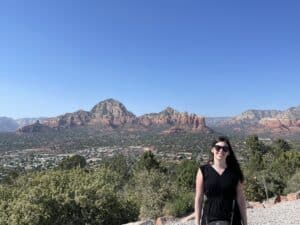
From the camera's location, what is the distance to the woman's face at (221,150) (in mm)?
5664

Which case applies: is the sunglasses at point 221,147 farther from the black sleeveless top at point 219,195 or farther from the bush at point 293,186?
the bush at point 293,186

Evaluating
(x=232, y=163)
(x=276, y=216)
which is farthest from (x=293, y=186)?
(x=232, y=163)

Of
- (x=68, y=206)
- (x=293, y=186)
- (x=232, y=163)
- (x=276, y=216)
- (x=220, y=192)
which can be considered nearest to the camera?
(x=220, y=192)

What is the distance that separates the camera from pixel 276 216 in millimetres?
15414

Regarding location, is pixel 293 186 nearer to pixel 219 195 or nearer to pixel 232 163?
pixel 232 163

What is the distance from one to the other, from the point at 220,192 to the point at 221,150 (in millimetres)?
559

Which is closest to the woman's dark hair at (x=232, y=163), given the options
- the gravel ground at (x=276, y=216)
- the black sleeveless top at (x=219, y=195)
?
the black sleeveless top at (x=219, y=195)

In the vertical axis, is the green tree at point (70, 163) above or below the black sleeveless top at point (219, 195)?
below

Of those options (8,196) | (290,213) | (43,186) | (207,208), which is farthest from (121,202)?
(207,208)

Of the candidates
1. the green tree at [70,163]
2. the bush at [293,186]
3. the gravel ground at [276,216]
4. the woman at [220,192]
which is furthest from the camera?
the green tree at [70,163]

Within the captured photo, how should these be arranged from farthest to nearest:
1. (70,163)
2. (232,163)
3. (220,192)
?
(70,163) < (232,163) < (220,192)

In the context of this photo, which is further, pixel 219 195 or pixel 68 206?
pixel 68 206

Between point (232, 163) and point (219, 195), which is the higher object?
point (232, 163)

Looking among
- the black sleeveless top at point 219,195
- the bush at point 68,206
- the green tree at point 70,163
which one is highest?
the black sleeveless top at point 219,195
